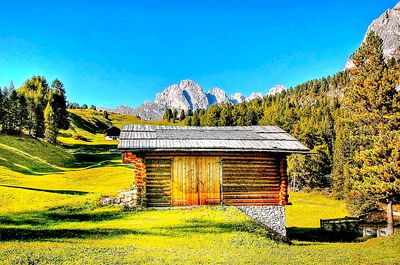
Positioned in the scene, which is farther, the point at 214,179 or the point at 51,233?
the point at 214,179

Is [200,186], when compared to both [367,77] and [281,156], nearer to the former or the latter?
[281,156]

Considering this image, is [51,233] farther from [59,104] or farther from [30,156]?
[59,104]

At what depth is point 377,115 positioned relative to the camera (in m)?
32.0

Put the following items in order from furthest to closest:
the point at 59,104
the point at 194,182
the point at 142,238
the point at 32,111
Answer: the point at 59,104 → the point at 32,111 → the point at 194,182 → the point at 142,238

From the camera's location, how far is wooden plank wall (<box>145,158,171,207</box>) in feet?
87.3

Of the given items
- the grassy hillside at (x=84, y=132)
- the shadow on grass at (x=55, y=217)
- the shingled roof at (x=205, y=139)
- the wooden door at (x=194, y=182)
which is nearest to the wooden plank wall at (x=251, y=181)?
the wooden door at (x=194, y=182)

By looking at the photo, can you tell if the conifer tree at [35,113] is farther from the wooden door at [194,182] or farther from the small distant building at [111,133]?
the wooden door at [194,182]

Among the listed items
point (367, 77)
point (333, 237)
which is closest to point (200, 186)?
point (333, 237)

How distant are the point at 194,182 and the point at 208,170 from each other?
1299 mm

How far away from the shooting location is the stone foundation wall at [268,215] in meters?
27.2

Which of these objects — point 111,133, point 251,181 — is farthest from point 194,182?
point 111,133

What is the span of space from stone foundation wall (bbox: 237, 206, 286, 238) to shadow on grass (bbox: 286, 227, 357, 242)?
494cm

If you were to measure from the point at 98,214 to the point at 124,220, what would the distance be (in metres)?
2.82

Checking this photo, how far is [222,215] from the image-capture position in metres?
24.3
